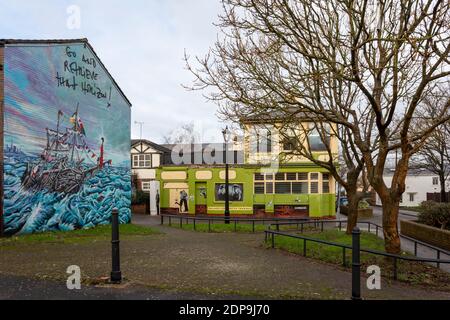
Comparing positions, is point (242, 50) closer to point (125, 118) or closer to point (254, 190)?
point (125, 118)

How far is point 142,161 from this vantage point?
39656mm

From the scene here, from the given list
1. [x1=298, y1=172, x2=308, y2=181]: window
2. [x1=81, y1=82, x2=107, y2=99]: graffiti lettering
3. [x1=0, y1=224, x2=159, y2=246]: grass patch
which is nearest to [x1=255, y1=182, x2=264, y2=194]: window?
[x1=298, y1=172, x2=308, y2=181]: window

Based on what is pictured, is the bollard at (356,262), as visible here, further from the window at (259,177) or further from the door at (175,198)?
the door at (175,198)

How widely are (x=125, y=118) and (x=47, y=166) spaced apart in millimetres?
6518

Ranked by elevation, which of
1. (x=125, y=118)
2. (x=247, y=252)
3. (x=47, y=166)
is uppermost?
(x=125, y=118)

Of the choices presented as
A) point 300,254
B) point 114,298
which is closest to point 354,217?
point 300,254

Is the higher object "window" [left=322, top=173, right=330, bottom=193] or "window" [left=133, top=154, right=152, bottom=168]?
"window" [left=133, top=154, right=152, bottom=168]

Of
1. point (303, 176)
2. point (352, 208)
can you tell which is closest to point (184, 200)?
point (303, 176)

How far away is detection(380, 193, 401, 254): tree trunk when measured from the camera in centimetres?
950

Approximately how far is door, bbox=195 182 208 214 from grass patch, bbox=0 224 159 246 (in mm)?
11699

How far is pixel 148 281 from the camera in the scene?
7227 mm

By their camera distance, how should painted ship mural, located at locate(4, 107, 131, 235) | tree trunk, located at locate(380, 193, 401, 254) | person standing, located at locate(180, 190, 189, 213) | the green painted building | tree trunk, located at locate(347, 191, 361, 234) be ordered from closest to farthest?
tree trunk, located at locate(380, 193, 401, 254) < painted ship mural, located at locate(4, 107, 131, 235) < tree trunk, located at locate(347, 191, 361, 234) < the green painted building < person standing, located at locate(180, 190, 189, 213)

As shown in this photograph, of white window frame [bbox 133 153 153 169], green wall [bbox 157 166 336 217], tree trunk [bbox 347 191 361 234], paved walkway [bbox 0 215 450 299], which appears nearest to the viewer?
paved walkway [bbox 0 215 450 299]

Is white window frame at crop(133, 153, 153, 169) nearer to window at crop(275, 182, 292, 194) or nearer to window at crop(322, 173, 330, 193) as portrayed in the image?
window at crop(275, 182, 292, 194)
